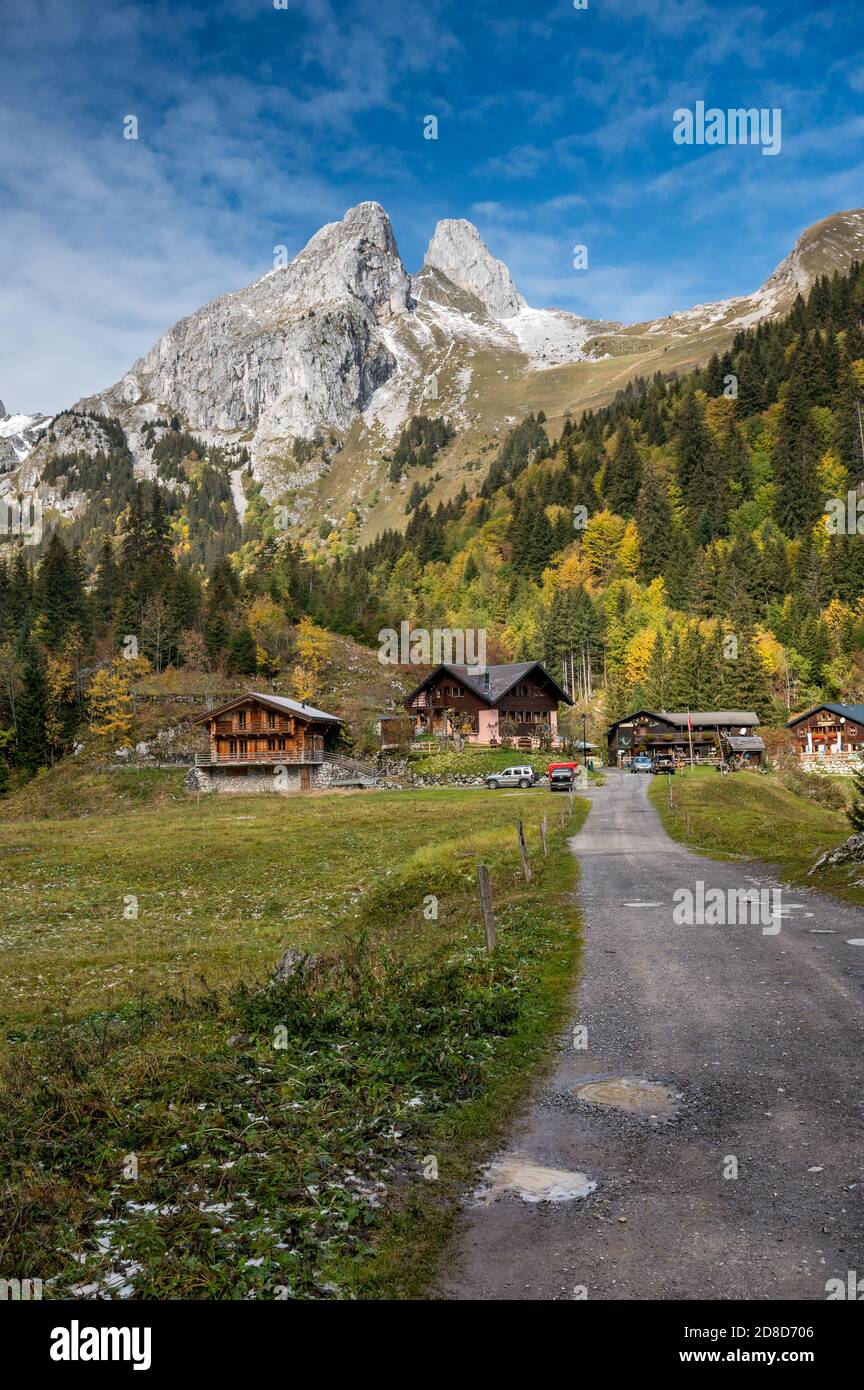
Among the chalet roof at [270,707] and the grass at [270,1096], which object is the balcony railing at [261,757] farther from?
the grass at [270,1096]

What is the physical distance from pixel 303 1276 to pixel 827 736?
358 ft

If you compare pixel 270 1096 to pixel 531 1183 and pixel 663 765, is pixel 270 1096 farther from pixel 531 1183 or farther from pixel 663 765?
pixel 663 765

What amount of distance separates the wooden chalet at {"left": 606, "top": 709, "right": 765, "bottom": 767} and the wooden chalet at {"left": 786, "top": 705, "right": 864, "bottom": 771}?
6156mm

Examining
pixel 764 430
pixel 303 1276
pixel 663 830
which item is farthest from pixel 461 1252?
pixel 764 430

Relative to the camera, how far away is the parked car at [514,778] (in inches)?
2884

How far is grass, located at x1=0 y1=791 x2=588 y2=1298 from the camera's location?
654 cm

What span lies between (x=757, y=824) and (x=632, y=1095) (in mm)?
33396

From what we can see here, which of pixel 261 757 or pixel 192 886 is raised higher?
pixel 261 757

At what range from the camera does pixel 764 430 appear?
6914 inches

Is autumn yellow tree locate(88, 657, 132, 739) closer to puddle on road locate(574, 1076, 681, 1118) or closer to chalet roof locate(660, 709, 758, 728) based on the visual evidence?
chalet roof locate(660, 709, 758, 728)

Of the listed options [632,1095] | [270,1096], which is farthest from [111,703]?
[632,1095]

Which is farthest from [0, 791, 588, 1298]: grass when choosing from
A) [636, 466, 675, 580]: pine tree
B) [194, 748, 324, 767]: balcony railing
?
[636, 466, 675, 580]: pine tree

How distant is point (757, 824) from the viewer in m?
40.0
